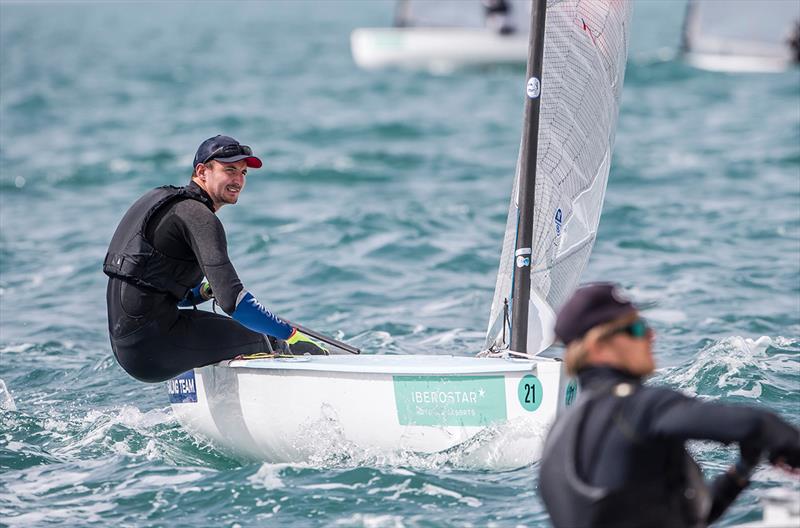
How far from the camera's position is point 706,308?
319 inches

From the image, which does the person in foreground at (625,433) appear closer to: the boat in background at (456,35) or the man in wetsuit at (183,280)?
the man in wetsuit at (183,280)

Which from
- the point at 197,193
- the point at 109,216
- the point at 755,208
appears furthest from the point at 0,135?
the point at 197,193

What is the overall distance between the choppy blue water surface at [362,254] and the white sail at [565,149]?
3.02ft

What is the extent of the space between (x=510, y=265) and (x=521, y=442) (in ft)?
3.24

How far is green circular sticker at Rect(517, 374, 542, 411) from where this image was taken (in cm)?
462

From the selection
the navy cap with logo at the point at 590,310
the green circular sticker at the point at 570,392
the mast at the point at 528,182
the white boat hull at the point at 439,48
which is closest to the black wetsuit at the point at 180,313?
the mast at the point at 528,182

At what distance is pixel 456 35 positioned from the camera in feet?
94.3

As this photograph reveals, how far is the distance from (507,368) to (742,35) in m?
25.1

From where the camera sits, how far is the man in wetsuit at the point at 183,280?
482 centimetres

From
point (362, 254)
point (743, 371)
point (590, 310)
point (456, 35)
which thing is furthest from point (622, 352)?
point (456, 35)

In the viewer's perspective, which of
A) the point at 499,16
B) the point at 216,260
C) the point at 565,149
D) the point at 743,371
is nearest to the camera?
the point at 216,260

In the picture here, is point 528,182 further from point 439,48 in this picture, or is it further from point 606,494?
point 439,48

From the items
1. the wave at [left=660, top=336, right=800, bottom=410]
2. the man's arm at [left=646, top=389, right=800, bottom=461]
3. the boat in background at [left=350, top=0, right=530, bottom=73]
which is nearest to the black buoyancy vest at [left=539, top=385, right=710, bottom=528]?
the man's arm at [left=646, top=389, right=800, bottom=461]

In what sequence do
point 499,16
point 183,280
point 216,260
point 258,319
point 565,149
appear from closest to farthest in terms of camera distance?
1. point 216,260
2. point 258,319
3. point 183,280
4. point 565,149
5. point 499,16
